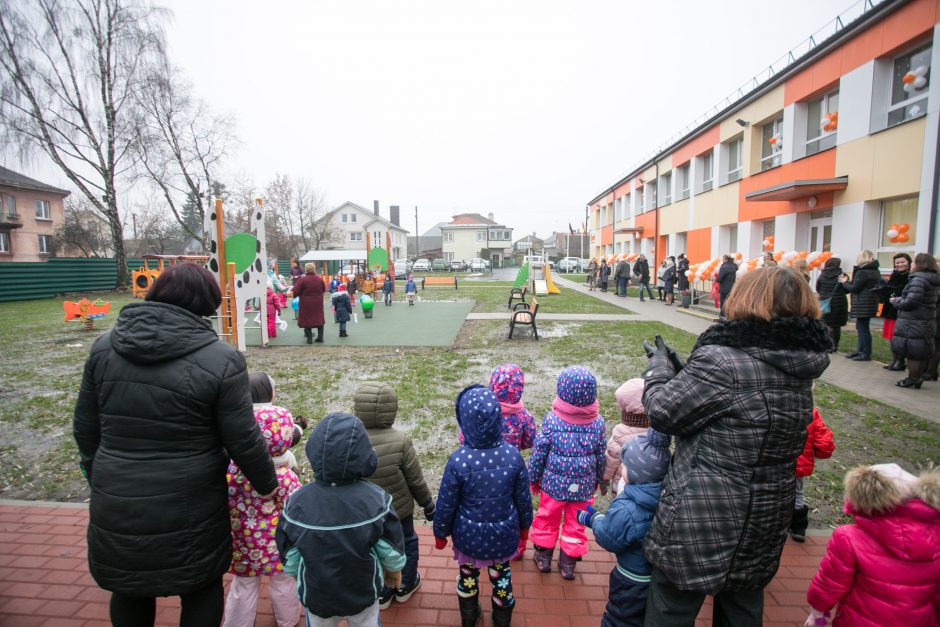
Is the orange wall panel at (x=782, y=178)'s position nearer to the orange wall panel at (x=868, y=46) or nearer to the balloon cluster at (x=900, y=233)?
the orange wall panel at (x=868, y=46)

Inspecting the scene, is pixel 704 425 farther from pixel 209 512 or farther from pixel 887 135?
pixel 887 135

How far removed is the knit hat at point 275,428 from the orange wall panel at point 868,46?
47.8 feet

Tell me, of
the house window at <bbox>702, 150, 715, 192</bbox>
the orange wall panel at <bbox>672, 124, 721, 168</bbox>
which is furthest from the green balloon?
the house window at <bbox>702, 150, 715, 192</bbox>

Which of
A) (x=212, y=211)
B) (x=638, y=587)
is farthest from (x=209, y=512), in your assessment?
(x=212, y=211)

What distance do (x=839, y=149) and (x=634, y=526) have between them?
15.1 m

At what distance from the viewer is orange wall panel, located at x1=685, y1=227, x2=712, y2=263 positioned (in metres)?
21.6

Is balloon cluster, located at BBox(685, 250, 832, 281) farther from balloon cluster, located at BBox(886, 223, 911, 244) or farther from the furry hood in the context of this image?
the furry hood

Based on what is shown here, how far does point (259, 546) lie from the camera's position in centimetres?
245

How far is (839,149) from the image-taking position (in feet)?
42.7

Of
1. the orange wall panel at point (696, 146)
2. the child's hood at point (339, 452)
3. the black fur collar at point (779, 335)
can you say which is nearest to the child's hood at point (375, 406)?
the child's hood at point (339, 452)

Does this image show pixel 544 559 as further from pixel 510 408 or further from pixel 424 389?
pixel 424 389

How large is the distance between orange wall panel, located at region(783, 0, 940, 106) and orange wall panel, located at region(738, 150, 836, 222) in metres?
1.99

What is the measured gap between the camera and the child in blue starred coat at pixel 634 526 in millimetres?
2109

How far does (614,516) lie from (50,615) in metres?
3.06
